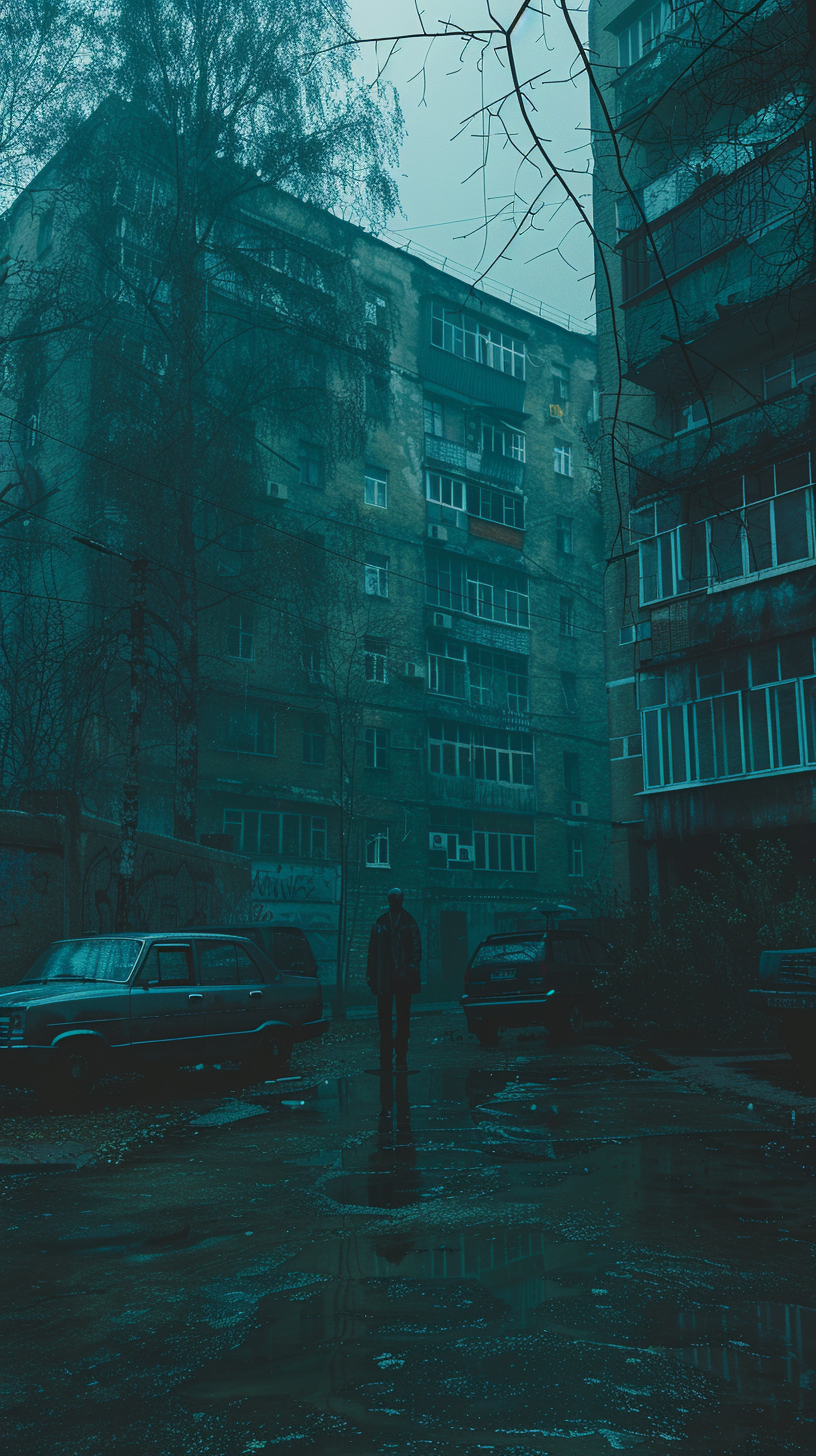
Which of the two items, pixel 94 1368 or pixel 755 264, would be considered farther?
pixel 755 264

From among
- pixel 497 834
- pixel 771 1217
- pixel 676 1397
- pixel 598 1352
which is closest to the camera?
pixel 676 1397

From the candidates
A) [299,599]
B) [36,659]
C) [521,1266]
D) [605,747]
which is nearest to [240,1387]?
[521,1266]

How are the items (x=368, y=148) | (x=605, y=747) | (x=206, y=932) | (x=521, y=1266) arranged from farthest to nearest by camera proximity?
(x=605, y=747)
(x=368, y=148)
(x=206, y=932)
(x=521, y=1266)

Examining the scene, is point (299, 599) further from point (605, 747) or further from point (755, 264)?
point (605, 747)

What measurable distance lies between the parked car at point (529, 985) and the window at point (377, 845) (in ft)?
76.5

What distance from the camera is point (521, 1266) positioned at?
475cm

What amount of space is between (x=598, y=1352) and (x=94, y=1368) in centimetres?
153

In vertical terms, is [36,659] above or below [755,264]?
below

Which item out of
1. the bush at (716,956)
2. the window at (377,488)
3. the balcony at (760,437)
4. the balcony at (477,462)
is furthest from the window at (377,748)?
the bush at (716,956)

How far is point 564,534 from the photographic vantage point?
Result: 50.2 m

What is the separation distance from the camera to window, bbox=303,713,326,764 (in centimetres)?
3838

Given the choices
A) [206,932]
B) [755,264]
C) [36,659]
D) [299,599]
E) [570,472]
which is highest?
[570,472]

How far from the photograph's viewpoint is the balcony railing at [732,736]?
2042 centimetres

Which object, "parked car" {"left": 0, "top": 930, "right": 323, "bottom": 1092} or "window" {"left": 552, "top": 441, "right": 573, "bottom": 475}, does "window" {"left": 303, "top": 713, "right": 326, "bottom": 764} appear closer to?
"window" {"left": 552, "top": 441, "right": 573, "bottom": 475}
